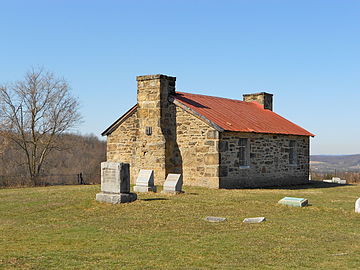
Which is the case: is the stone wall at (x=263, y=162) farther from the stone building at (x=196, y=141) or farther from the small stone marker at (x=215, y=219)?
the small stone marker at (x=215, y=219)

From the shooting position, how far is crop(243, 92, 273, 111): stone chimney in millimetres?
32750

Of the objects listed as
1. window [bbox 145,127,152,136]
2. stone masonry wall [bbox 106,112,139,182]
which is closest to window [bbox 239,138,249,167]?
window [bbox 145,127,152,136]

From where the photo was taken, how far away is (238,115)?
26844mm

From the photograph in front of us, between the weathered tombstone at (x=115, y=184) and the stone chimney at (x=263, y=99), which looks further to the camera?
the stone chimney at (x=263, y=99)

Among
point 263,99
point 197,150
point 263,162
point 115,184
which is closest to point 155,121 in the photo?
point 197,150

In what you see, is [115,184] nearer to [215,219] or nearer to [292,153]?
[215,219]

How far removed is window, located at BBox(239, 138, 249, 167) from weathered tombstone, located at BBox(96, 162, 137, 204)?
858cm

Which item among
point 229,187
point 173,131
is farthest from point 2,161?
point 229,187

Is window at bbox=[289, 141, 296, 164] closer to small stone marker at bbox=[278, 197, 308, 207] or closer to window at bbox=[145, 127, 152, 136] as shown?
window at bbox=[145, 127, 152, 136]

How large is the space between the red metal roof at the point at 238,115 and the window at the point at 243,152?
69 centimetres

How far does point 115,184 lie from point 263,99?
18.4 metres

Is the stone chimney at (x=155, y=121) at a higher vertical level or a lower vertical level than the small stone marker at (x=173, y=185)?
higher

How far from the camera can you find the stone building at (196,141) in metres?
23.0

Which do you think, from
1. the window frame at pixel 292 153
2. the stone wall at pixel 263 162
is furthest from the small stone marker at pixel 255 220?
the window frame at pixel 292 153
